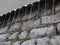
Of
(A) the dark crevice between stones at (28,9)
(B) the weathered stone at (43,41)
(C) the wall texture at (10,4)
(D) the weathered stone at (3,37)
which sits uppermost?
(C) the wall texture at (10,4)

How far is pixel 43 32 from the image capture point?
1.87 m

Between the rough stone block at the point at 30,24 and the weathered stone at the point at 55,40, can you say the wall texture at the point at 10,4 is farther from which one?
the weathered stone at the point at 55,40

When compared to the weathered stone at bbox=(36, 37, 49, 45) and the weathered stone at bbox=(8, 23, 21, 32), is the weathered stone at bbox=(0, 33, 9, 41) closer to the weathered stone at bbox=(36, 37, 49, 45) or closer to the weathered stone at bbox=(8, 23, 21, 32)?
the weathered stone at bbox=(8, 23, 21, 32)

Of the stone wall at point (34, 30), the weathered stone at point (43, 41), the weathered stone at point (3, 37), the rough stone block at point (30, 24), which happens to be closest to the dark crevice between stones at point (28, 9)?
the stone wall at point (34, 30)

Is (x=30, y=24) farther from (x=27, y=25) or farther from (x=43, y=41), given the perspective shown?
(x=43, y=41)

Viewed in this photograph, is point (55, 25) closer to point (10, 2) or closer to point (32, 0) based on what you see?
point (32, 0)

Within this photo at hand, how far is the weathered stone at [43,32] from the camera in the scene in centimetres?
180

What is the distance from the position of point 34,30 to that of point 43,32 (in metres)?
0.16

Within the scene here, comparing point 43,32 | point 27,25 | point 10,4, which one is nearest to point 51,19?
point 43,32

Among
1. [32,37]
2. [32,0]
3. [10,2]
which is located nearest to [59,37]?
[32,37]

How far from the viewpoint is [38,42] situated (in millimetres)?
1870

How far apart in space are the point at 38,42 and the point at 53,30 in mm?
241

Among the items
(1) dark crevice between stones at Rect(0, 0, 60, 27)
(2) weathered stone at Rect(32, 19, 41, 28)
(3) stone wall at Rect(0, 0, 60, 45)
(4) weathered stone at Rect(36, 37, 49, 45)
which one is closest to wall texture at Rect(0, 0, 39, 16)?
(1) dark crevice between stones at Rect(0, 0, 60, 27)

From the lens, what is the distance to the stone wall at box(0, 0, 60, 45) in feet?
5.89
